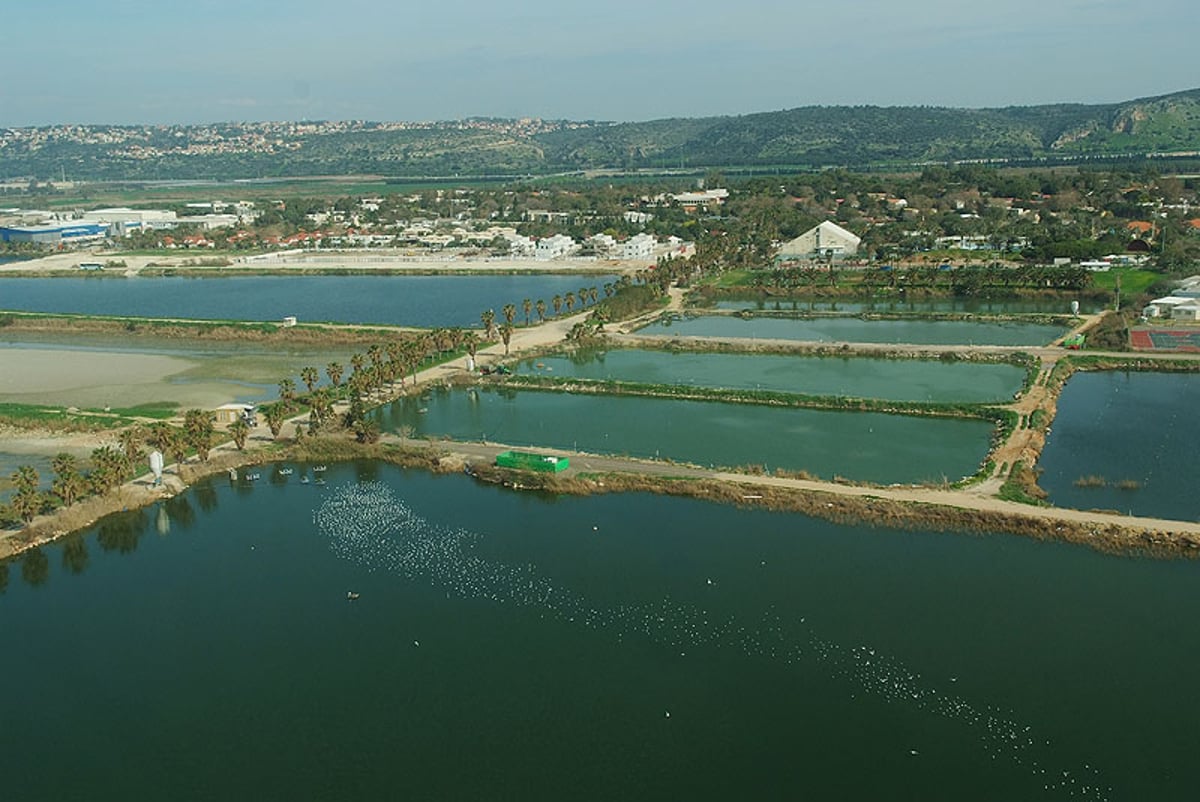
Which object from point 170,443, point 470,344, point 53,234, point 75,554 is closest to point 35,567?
point 75,554

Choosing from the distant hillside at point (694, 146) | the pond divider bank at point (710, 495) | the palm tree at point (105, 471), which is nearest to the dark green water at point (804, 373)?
the pond divider bank at point (710, 495)

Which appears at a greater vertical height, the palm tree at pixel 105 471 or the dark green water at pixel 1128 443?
the palm tree at pixel 105 471

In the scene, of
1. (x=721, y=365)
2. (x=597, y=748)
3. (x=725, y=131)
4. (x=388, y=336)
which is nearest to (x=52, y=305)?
(x=388, y=336)

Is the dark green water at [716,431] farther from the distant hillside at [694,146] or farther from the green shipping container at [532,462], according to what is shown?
the distant hillside at [694,146]

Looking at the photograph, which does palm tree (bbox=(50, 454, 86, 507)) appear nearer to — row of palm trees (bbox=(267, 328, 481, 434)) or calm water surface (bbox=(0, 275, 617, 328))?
row of palm trees (bbox=(267, 328, 481, 434))

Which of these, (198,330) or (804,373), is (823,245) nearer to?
(804,373)

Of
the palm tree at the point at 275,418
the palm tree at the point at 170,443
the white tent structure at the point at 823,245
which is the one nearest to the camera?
the palm tree at the point at 170,443
